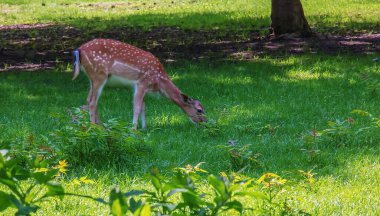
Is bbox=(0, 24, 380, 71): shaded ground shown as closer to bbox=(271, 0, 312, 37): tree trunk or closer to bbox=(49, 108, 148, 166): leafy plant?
bbox=(271, 0, 312, 37): tree trunk

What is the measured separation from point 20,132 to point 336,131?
3.74 meters

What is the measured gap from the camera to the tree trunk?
16641 millimetres

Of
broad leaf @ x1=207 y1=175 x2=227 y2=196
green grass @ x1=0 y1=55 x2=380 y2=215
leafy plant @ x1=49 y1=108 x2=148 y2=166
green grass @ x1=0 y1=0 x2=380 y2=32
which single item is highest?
broad leaf @ x1=207 y1=175 x2=227 y2=196

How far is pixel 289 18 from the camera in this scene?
655 inches

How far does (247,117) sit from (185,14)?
14243mm

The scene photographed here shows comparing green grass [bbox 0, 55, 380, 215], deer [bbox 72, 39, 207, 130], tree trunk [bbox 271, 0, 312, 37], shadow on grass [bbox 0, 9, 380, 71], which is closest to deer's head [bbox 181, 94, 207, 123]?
deer [bbox 72, 39, 207, 130]

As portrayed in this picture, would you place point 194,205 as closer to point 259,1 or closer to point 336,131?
point 336,131

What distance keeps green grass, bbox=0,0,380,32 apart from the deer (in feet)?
30.9

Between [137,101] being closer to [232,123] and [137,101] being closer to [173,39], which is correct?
[232,123]

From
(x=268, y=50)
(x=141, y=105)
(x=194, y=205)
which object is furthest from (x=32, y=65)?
(x=194, y=205)

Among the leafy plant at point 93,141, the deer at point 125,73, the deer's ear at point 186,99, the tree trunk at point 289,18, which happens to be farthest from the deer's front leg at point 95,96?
the tree trunk at point 289,18

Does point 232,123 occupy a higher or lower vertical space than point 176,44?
higher

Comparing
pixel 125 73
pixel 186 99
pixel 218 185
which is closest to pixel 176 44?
pixel 125 73

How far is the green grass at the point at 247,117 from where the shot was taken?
20.2 ft
